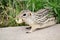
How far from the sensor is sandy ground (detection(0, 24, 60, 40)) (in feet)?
9.91

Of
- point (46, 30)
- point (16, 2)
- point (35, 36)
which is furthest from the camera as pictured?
point (16, 2)

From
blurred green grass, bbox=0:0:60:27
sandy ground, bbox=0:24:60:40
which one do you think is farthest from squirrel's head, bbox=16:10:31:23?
blurred green grass, bbox=0:0:60:27

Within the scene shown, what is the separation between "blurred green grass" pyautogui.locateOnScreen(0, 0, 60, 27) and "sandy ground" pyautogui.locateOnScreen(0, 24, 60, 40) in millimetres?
406

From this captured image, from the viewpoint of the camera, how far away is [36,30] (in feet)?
10.8

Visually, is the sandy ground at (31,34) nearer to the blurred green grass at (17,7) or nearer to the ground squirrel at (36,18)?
the ground squirrel at (36,18)

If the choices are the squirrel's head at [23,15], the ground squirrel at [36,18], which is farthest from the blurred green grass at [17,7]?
the squirrel's head at [23,15]

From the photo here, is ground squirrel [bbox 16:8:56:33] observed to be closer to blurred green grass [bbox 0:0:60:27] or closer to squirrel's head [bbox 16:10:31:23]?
squirrel's head [bbox 16:10:31:23]

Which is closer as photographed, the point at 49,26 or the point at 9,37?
the point at 9,37

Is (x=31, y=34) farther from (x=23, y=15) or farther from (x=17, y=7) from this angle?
(x=17, y=7)

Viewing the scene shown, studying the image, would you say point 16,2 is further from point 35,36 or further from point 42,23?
point 35,36

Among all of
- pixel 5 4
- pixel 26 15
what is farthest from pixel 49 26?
pixel 5 4

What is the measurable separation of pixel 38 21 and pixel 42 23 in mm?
98

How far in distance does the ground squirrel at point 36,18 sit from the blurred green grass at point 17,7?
17 cm

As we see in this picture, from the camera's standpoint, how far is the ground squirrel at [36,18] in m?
3.14
